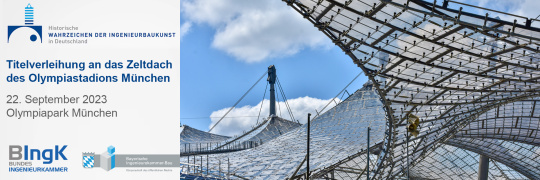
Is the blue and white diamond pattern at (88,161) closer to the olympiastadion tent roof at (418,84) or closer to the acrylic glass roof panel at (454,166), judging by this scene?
the olympiastadion tent roof at (418,84)

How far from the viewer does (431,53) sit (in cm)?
3781

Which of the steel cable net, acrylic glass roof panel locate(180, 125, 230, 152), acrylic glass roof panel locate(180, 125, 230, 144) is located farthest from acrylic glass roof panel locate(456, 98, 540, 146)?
acrylic glass roof panel locate(180, 125, 230, 144)

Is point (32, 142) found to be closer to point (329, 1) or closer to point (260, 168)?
point (329, 1)

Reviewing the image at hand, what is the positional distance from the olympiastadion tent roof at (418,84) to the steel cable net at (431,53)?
0.22ft

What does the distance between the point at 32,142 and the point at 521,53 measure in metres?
28.9

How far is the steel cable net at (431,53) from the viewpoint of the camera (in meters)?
31.2

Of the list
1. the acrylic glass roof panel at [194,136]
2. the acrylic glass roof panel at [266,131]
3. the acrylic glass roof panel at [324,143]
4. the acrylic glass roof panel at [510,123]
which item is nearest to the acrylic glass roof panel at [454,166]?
the acrylic glass roof panel at [510,123]

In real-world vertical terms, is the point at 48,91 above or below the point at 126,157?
above

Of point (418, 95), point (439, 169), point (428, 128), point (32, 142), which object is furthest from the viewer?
point (439, 169)

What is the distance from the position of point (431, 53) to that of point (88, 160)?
22859 mm

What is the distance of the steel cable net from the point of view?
3119 centimetres

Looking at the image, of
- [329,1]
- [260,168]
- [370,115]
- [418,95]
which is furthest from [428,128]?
[329,1]

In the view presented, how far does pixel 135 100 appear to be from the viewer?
25625 millimetres

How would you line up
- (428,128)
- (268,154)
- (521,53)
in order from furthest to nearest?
(268,154) → (428,128) → (521,53)
